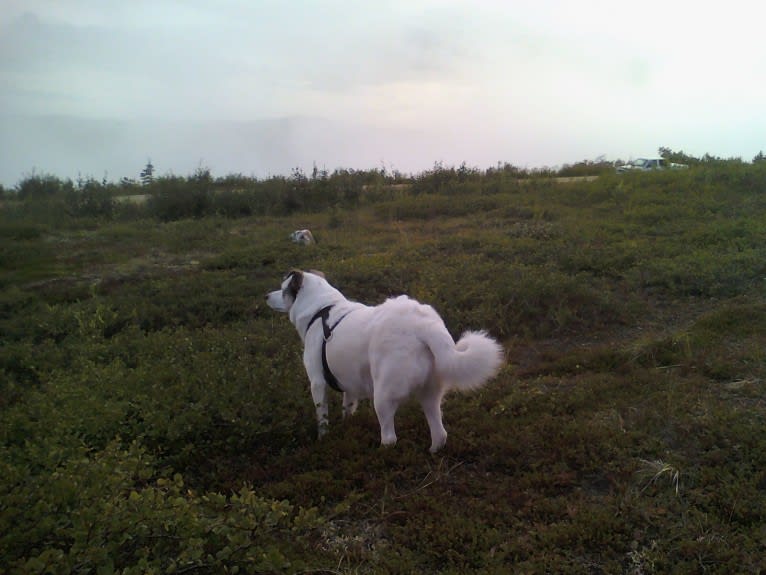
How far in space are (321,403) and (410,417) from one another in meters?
0.80

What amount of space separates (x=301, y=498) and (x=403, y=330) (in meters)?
1.36

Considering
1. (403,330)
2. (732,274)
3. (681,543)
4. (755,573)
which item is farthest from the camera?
(732,274)

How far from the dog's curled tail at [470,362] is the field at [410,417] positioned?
0.73m

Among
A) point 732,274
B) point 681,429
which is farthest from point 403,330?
point 732,274

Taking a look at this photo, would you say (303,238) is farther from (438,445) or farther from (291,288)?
(438,445)

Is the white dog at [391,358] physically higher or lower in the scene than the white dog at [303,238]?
lower

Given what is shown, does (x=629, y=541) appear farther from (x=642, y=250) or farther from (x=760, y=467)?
(x=642, y=250)

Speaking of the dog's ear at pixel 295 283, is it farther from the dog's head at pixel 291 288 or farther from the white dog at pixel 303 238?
the white dog at pixel 303 238

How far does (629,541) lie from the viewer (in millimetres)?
3756

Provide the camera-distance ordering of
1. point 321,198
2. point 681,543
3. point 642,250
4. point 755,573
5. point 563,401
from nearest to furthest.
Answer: point 755,573
point 681,543
point 563,401
point 642,250
point 321,198

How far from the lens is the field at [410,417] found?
129 inches

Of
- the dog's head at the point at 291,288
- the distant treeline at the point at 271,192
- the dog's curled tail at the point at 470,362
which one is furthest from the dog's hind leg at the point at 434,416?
the distant treeline at the point at 271,192

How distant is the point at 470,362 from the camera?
449cm

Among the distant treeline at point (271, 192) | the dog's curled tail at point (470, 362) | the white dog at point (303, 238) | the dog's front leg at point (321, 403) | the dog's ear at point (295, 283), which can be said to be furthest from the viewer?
the distant treeline at point (271, 192)
